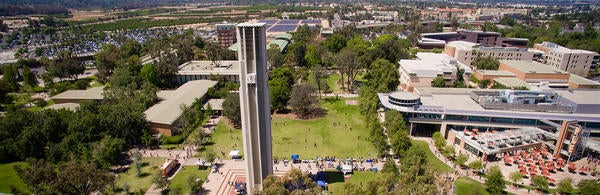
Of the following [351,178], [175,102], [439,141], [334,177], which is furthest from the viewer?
[175,102]

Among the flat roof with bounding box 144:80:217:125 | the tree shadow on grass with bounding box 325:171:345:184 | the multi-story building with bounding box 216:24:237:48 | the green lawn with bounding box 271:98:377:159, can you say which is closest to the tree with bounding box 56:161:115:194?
the flat roof with bounding box 144:80:217:125

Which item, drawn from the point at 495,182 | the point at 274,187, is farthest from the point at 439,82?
the point at 274,187

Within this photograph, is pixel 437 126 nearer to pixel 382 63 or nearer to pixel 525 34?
pixel 382 63

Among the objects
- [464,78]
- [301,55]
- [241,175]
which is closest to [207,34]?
[301,55]

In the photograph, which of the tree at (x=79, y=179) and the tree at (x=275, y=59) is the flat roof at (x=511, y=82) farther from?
the tree at (x=79, y=179)

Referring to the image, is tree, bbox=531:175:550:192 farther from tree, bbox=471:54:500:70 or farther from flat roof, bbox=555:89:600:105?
tree, bbox=471:54:500:70

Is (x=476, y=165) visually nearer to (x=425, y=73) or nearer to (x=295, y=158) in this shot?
(x=295, y=158)
